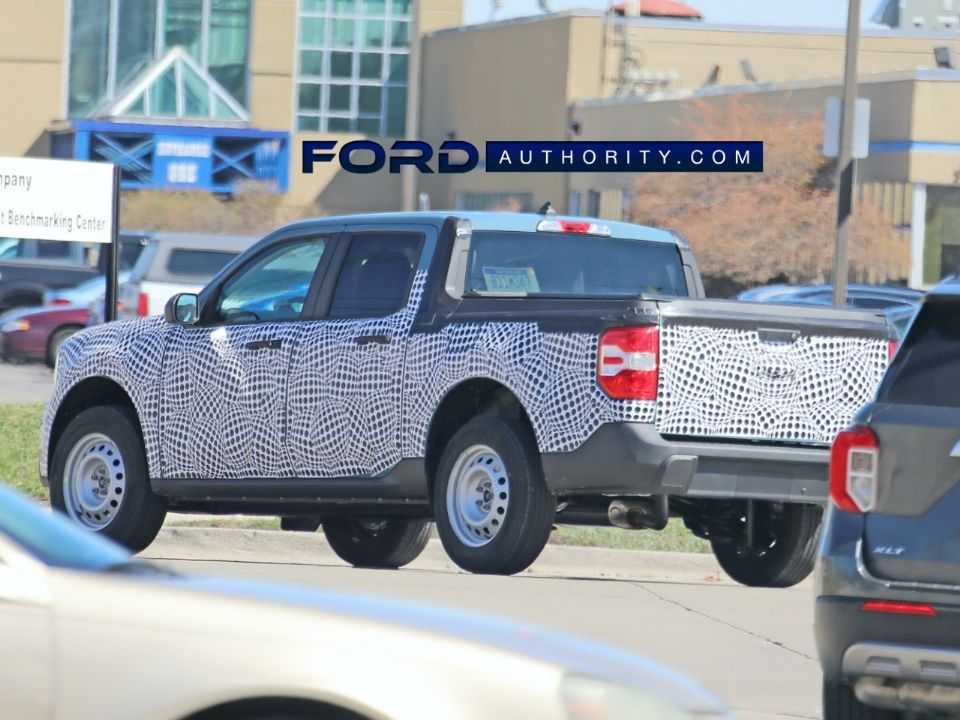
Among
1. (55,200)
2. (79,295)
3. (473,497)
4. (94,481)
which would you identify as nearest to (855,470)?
(473,497)

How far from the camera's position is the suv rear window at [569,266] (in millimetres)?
11469

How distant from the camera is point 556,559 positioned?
12867 mm

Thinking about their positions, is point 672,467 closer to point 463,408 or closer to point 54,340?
point 463,408

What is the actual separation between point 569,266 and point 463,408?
3.66 ft

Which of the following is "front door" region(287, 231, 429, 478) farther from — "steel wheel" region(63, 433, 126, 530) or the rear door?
the rear door

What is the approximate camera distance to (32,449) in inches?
652

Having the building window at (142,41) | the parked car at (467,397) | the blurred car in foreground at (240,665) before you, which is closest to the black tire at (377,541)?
the parked car at (467,397)

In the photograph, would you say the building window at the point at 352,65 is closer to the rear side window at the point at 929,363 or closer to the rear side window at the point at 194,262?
the rear side window at the point at 194,262

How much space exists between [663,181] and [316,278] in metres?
40.3

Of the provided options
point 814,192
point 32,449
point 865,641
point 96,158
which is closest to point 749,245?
point 814,192

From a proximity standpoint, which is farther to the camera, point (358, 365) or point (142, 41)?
point (142, 41)

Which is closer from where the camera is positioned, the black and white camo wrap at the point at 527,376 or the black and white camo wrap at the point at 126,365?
the black and white camo wrap at the point at 527,376

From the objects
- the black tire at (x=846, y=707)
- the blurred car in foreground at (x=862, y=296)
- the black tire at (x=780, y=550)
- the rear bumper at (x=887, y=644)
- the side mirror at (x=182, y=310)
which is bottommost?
the black tire at (x=780, y=550)

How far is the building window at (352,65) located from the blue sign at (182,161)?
6155mm
